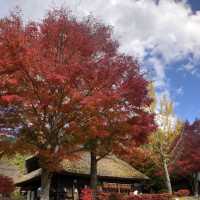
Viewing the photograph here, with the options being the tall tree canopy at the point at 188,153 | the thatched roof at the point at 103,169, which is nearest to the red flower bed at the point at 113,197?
the thatched roof at the point at 103,169

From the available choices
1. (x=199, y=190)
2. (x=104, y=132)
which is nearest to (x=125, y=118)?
(x=104, y=132)

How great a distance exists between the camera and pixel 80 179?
2991cm

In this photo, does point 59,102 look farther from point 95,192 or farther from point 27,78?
point 95,192

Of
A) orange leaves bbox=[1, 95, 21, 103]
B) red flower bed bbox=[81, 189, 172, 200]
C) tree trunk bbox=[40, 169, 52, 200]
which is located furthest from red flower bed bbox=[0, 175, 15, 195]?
orange leaves bbox=[1, 95, 21, 103]

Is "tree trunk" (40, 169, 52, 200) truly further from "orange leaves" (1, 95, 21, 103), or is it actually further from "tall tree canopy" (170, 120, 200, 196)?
"tall tree canopy" (170, 120, 200, 196)

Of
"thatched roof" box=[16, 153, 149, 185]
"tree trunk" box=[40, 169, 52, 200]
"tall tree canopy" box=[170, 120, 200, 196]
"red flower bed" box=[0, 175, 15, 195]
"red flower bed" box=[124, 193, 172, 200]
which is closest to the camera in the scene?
"tree trunk" box=[40, 169, 52, 200]

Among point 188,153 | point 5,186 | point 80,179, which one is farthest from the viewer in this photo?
point 188,153

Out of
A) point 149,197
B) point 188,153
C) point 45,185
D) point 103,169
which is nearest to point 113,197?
point 149,197

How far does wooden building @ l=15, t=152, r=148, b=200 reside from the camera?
2867 cm

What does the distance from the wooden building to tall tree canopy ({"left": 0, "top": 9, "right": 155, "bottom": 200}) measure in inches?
279

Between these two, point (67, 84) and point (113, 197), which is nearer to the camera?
point (67, 84)

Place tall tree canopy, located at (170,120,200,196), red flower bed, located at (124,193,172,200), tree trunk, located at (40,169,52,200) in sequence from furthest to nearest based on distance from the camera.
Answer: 1. tall tree canopy, located at (170,120,200,196)
2. red flower bed, located at (124,193,172,200)
3. tree trunk, located at (40,169,52,200)

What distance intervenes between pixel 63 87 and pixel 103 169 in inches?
609

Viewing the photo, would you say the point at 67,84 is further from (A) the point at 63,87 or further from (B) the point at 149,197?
(B) the point at 149,197
